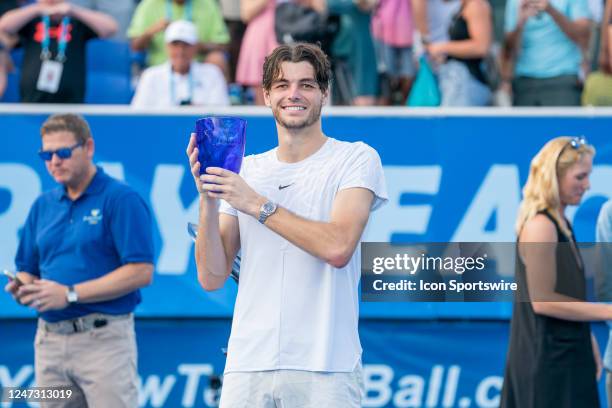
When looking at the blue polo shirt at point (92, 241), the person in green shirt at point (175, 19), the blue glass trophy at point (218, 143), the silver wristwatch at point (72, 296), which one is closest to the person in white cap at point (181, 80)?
the person in green shirt at point (175, 19)

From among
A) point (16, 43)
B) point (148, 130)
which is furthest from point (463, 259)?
point (16, 43)

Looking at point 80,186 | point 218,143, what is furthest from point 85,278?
point 218,143

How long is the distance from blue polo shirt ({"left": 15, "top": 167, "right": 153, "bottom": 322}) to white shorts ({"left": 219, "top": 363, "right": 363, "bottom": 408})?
2031 mm

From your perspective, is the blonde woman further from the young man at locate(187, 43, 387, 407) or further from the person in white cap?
the person in white cap

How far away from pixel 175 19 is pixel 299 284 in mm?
5485

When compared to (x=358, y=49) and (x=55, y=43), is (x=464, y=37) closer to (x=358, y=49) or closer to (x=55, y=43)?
(x=358, y=49)

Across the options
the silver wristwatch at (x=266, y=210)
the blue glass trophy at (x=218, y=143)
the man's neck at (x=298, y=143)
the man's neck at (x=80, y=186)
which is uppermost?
the man's neck at (x=80, y=186)

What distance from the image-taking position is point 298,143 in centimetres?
421

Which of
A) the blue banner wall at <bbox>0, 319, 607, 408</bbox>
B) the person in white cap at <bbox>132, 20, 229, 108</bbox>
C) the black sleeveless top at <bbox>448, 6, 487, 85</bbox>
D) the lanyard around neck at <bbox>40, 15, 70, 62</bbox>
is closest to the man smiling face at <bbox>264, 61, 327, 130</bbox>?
the blue banner wall at <bbox>0, 319, 607, 408</bbox>

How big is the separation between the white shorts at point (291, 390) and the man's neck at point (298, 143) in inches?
31.9

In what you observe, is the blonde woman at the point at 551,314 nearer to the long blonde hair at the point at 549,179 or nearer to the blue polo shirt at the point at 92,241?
the long blonde hair at the point at 549,179

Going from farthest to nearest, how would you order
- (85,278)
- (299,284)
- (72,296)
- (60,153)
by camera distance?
1. (60,153)
2. (85,278)
3. (72,296)
4. (299,284)

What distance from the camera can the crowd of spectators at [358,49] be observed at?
28.1 ft

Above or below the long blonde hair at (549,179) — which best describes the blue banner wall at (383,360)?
below
